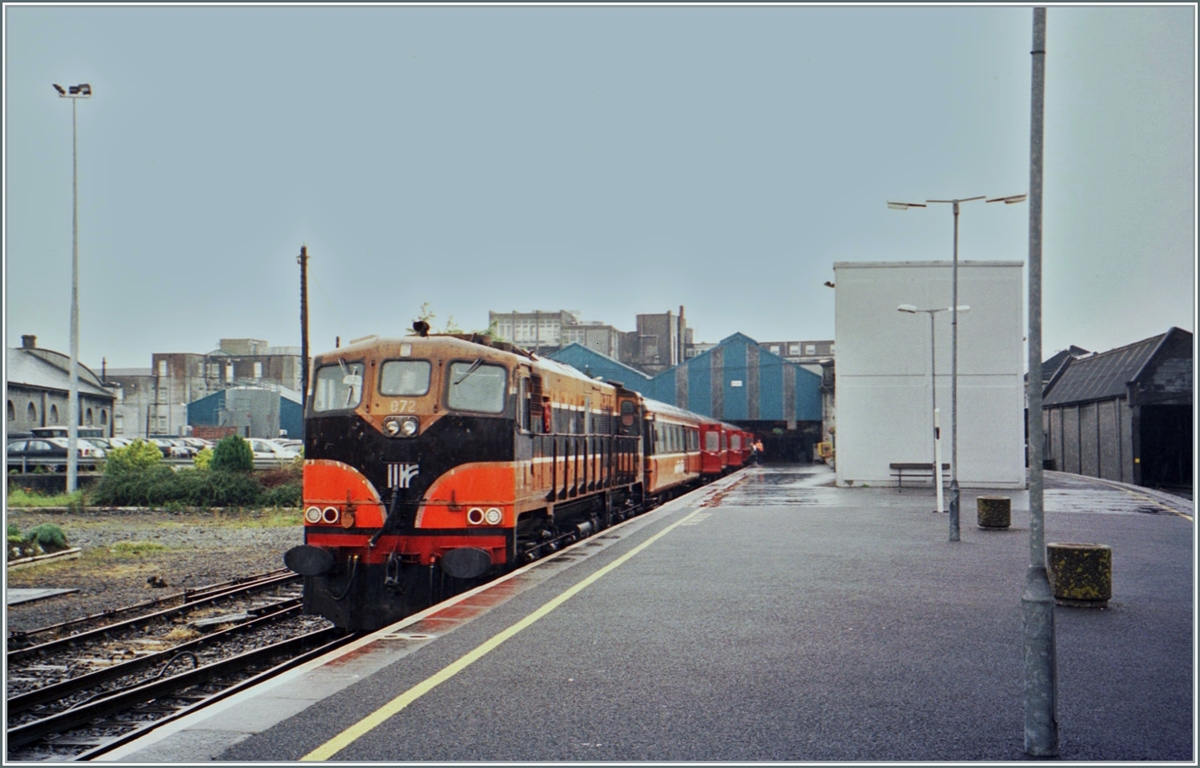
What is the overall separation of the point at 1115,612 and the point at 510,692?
7153 mm

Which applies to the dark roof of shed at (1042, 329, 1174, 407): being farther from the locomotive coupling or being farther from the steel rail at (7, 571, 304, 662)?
the locomotive coupling

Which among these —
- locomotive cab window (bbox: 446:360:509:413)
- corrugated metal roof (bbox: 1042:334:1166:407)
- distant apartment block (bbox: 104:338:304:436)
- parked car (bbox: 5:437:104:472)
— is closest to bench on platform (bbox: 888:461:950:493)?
corrugated metal roof (bbox: 1042:334:1166:407)

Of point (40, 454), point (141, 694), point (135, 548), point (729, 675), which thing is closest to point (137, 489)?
point (40, 454)

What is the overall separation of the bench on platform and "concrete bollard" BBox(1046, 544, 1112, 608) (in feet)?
75.1

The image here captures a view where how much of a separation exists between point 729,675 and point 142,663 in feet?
21.5

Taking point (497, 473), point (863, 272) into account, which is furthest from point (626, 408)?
point (863, 272)

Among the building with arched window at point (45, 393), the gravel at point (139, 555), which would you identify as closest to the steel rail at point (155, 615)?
the gravel at point (139, 555)

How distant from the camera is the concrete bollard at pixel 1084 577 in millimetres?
10961

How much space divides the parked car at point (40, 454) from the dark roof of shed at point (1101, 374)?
38848 mm

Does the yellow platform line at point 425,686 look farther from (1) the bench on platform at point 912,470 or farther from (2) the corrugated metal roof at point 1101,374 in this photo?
(2) the corrugated metal roof at point 1101,374

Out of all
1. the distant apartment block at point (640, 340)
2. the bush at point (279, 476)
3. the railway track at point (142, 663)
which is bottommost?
the railway track at point (142, 663)

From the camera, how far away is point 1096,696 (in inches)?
285

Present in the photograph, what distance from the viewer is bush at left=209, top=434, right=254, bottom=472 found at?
113 feet

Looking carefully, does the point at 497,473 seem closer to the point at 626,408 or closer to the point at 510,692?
the point at 510,692
